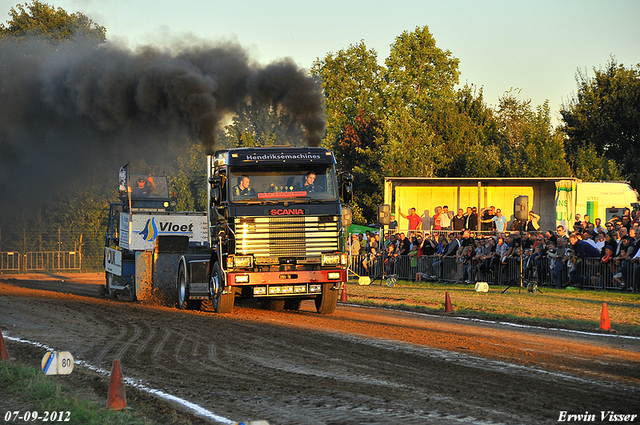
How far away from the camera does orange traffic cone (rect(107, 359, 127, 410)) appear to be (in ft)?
22.6

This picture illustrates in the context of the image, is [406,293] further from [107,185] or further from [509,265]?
[107,185]

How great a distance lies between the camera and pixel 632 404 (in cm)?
697

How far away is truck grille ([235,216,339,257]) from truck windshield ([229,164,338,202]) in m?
0.48

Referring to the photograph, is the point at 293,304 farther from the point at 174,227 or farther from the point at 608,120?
the point at 608,120

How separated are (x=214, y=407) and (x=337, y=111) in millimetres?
62067

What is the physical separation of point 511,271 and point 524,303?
5.04 m

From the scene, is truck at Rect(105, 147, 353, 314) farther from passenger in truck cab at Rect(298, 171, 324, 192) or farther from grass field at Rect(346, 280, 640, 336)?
grass field at Rect(346, 280, 640, 336)

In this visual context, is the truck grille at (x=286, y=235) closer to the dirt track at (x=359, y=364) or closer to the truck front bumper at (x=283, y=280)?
the truck front bumper at (x=283, y=280)

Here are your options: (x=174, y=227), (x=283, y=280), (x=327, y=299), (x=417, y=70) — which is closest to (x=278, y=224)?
(x=283, y=280)

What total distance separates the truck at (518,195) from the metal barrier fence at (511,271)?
3.40m

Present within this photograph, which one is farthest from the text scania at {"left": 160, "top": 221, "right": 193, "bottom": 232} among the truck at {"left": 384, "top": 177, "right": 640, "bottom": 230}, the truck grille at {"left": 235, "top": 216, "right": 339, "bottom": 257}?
the truck at {"left": 384, "top": 177, "right": 640, "bottom": 230}

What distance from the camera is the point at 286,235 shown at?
49.3ft

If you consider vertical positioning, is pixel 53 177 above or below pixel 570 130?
below

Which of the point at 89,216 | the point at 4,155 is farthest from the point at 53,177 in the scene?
the point at 89,216
